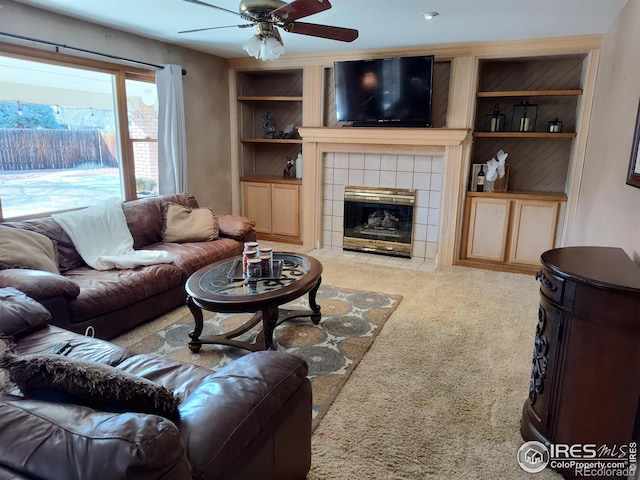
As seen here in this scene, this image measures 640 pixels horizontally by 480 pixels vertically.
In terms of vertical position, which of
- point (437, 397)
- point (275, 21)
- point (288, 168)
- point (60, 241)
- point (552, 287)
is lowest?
point (437, 397)

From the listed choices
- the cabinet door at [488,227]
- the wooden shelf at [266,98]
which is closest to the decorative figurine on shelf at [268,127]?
the wooden shelf at [266,98]

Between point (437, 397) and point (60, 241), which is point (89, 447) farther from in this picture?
point (60, 241)

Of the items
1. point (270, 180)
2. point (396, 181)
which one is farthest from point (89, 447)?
point (270, 180)

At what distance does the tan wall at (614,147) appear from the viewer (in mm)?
2375

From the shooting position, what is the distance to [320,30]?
2666mm

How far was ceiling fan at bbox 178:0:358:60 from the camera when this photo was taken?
219cm

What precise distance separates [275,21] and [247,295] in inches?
63.5

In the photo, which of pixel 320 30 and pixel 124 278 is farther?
pixel 124 278

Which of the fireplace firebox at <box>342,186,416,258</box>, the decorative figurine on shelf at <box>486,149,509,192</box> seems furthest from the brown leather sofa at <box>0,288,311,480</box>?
the decorative figurine on shelf at <box>486,149,509,192</box>

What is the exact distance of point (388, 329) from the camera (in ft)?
10.4

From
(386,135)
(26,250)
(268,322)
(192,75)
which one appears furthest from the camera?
(192,75)

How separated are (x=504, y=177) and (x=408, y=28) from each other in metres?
1.95

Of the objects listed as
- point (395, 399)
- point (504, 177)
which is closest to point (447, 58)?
point (504, 177)

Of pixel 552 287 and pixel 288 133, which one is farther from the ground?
pixel 288 133
